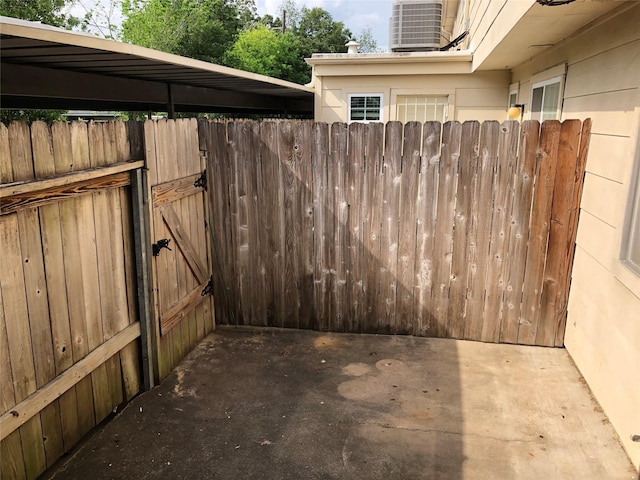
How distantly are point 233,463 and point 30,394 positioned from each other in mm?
1210

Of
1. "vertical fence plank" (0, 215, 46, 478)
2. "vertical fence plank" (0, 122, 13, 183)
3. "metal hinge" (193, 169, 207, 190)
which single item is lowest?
"vertical fence plank" (0, 215, 46, 478)

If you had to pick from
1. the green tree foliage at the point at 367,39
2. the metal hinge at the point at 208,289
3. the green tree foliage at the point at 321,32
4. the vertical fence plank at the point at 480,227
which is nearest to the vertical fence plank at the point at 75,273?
the metal hinge at the point at 208,289

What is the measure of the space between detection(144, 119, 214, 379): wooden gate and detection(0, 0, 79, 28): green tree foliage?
15100mm

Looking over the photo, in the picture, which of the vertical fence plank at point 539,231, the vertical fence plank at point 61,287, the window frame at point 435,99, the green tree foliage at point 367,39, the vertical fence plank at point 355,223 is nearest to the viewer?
the vertical fence plank at point 61,287

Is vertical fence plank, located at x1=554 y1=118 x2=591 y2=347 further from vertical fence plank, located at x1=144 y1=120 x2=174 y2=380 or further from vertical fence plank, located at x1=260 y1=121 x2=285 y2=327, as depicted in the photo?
vertical fence plank, located at x1=144 y1=120 x2=174 y2=380

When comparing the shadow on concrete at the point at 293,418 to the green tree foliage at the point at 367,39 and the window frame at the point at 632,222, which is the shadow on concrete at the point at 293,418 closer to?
the window frame at the point at 632,222

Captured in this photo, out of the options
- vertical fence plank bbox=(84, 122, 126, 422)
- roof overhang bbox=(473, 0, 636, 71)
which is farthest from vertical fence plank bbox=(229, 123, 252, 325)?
roof overhang bbox=(473, 0, 636, 71)

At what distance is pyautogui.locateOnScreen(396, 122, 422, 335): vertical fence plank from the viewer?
171 inches

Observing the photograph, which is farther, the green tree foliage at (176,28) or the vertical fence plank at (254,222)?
the green tree foliage at (176,28)

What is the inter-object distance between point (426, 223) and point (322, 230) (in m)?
0.98

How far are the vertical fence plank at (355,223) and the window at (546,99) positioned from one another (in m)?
2.07

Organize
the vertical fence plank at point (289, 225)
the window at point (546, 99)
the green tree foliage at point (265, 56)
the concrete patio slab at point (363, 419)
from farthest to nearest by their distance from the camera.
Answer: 1. the green tree foliage at point (265, 56)
2. the window at point (546, 99)
3. the vertical fence plank at point (289, 225)
4. the concrete patio slab at point (363, 419)

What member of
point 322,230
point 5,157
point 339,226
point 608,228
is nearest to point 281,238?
point 322,230

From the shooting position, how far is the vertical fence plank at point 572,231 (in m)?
3.96
